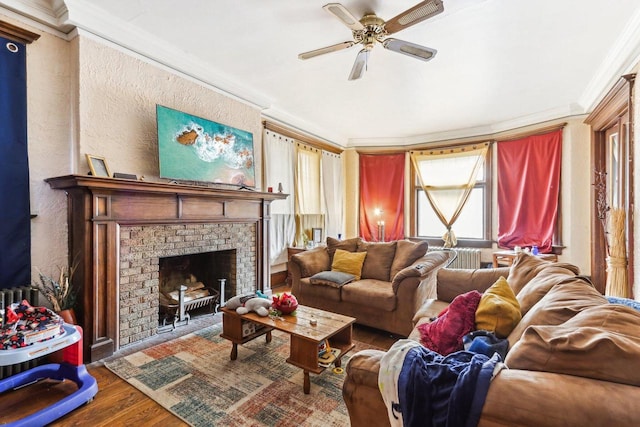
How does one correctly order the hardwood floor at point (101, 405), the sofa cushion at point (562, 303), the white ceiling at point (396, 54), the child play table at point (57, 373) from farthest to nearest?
the white ceiling at point (396, 54), the hardwood floor at point (101, 405), the child play table at point (57, 373), the sofa cushion at point (562, 303)

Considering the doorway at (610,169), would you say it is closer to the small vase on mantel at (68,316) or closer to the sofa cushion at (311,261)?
the sofa cushion at (311,261)

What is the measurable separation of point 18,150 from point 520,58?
4.54 metres

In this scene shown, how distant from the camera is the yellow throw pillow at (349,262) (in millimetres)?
3539

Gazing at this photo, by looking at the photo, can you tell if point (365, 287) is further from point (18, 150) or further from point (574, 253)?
point (574, 253)

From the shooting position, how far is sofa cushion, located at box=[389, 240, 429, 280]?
3.35 m

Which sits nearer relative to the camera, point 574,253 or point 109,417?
point 109,417

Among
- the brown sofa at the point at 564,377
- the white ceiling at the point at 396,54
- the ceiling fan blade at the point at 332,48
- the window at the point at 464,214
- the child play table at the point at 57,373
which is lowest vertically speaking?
the child play table at the point at 57,373

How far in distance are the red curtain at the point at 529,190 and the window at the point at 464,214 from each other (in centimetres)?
25

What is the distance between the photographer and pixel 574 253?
4.33 metres

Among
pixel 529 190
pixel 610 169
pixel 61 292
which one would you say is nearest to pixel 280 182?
pixel 61 292

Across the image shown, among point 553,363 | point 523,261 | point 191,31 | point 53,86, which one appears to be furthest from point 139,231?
point 523,261

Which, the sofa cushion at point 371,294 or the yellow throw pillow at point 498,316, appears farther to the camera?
the sofa cushion at point 371,294

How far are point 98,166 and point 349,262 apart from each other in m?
2.67

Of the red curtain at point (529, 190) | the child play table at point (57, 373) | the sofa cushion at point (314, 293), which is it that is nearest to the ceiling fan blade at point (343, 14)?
the sofa cushion at point (314, 293)
